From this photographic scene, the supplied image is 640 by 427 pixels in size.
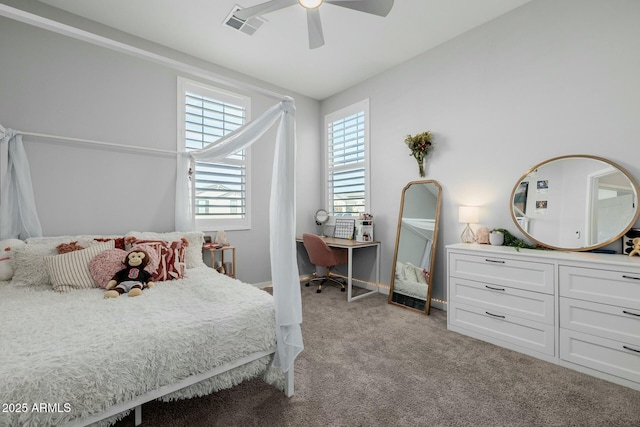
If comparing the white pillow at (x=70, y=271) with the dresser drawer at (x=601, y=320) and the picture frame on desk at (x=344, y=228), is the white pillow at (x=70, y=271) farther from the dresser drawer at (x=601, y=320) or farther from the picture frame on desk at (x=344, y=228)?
the dresser drawer at (x=601, y=320)

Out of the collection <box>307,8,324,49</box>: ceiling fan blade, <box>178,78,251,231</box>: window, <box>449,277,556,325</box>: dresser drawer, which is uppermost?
<box>307,8,324,49</box>: ceiling fan blade

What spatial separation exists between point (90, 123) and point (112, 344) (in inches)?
104

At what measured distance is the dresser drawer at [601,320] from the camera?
72.5 inches

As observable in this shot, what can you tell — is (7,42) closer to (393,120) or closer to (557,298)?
(393,120)

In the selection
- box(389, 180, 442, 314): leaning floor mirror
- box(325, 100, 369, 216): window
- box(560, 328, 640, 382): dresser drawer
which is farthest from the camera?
box(325, 100, 369, 216): window

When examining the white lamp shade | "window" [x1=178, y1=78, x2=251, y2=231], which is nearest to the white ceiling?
"window" [x1=178, y1=78, x2=251, y2=231]

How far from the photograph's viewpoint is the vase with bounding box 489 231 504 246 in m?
2.76

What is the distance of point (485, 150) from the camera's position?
300cm

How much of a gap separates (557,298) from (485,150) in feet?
5.14

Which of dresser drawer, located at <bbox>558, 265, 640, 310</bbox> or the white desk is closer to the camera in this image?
dresser drawer, located at <bbox>558, 265, 640, 310</bbox>

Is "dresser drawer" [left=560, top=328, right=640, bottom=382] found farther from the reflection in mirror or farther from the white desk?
the white desk

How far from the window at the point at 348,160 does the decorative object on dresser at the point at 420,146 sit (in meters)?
0.78

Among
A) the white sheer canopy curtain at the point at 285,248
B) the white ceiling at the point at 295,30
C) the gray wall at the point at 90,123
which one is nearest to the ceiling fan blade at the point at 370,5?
the white ceiling at the point at 295,30

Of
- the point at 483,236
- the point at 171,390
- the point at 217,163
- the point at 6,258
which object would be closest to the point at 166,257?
the point at 6,258
